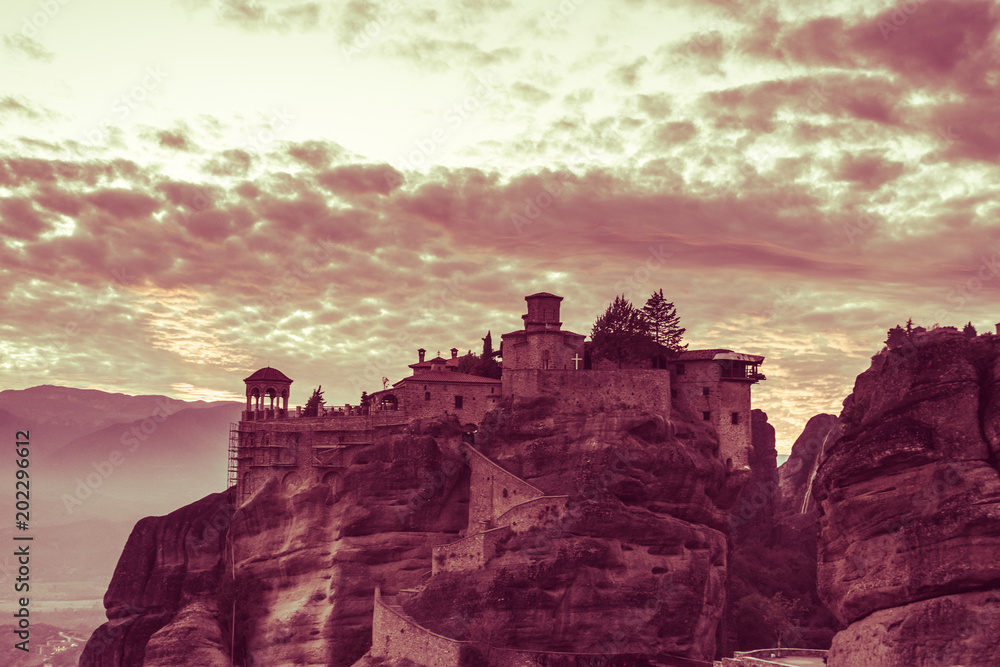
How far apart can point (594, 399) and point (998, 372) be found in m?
38.1

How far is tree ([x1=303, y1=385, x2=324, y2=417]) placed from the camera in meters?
92.3

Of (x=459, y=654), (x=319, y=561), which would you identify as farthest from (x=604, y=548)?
(x=319, y=561)

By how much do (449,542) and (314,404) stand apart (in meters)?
20.8

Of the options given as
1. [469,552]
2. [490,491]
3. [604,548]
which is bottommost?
[469,552]

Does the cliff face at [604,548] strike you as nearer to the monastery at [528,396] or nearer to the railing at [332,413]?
the monastery at [528,396]

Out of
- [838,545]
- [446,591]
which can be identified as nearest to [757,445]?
[446,591]

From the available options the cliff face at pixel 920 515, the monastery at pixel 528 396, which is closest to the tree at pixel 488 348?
the monastery at pixel 528 396

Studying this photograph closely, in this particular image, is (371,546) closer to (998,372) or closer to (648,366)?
(648,366)

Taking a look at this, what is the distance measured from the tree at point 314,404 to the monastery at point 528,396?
5189 millimetres

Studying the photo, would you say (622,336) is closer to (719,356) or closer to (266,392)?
(719,356)

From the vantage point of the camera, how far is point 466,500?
79.9 meters

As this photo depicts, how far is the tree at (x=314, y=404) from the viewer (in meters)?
92.3

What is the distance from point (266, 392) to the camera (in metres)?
90.6

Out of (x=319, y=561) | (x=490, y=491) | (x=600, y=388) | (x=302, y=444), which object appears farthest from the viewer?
(x=302, y=444)
